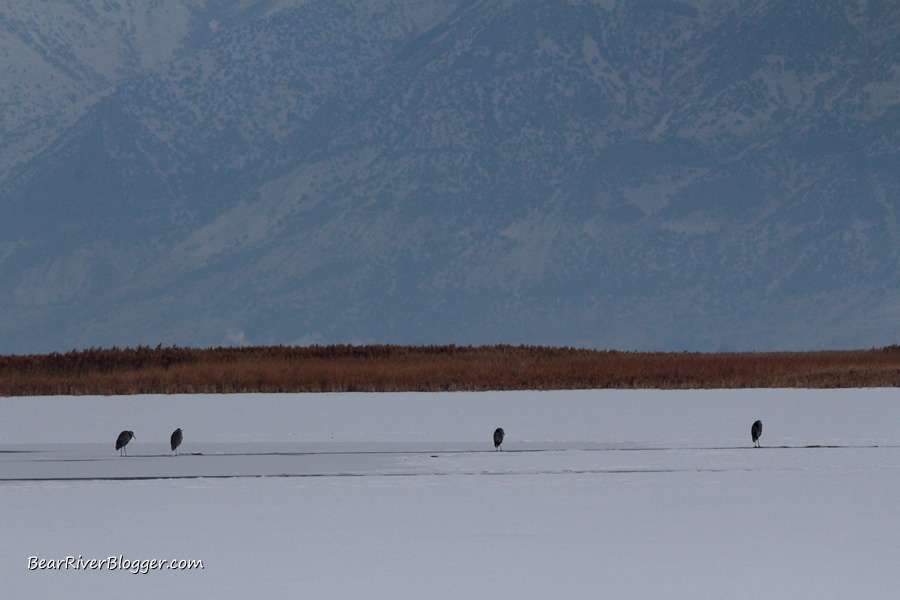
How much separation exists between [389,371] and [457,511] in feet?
79.5

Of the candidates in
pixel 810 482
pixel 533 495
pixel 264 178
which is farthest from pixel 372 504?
pixel 264 178

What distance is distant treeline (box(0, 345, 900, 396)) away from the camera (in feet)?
124

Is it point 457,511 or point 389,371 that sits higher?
point 389,371

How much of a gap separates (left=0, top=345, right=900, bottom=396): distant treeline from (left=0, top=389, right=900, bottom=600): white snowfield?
10105 millimetres

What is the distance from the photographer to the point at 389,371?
128ft

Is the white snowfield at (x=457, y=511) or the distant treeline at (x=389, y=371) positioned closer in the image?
the white snowfield at (x=457, y=511)

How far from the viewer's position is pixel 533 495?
1609cm

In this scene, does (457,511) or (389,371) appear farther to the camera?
(389,371)

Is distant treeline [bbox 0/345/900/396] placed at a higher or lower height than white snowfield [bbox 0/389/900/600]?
higher

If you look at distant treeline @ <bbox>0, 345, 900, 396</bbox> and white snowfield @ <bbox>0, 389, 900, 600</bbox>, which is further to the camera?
distant treeline @ <bbox>0, 345, 900, 396</bbox>

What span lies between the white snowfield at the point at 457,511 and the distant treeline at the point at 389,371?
10.1 m

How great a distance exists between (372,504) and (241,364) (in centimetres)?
2726

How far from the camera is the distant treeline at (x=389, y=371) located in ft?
124

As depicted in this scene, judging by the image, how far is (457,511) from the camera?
1484cm
